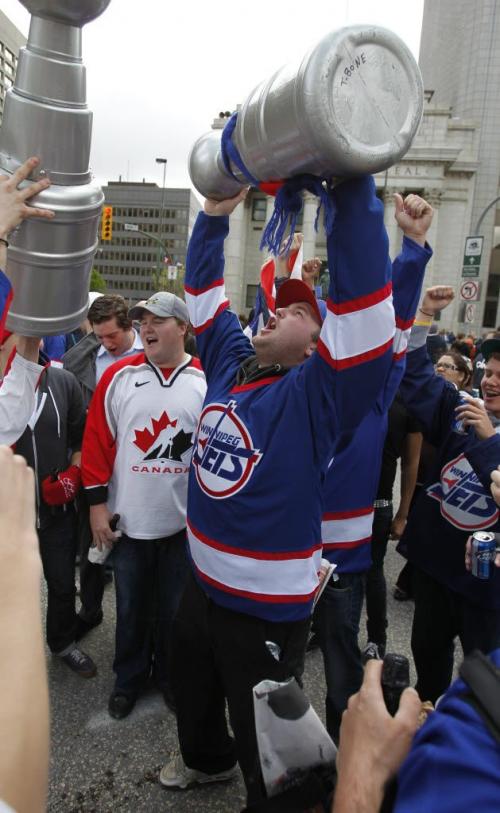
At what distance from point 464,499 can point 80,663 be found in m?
2.31

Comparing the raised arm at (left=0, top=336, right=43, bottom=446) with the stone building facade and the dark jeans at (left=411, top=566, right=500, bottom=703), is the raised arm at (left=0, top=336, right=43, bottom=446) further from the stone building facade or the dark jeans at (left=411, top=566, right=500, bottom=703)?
the stone building facade

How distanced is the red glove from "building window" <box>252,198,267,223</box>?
136ft

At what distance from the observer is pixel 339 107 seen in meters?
1.19

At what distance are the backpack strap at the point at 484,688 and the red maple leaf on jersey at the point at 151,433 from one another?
7.38ft

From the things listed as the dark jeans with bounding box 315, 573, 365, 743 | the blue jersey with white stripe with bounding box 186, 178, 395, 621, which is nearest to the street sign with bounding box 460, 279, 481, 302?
the dark jeans with bounding box 315, 573, 365, 743

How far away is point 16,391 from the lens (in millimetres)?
2256

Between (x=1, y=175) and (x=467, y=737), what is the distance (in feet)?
5.66

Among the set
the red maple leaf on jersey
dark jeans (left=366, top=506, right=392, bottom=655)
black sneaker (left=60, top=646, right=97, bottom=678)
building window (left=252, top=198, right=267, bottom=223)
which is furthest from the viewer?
building window (left=252, top=198, right=267, bottom=223)

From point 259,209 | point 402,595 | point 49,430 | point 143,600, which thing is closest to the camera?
point 143,600

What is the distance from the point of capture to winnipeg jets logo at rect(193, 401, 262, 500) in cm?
191

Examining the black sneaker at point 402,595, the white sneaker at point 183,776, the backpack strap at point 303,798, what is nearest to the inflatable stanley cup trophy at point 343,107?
the backpack strap at point 303,798

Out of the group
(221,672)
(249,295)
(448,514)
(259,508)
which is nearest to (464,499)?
(448,514)

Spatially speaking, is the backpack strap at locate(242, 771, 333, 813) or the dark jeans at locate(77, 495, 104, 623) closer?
the backpack strap at locate(242, 771, 333, 813)

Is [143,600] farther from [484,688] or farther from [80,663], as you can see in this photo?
[484,688]
